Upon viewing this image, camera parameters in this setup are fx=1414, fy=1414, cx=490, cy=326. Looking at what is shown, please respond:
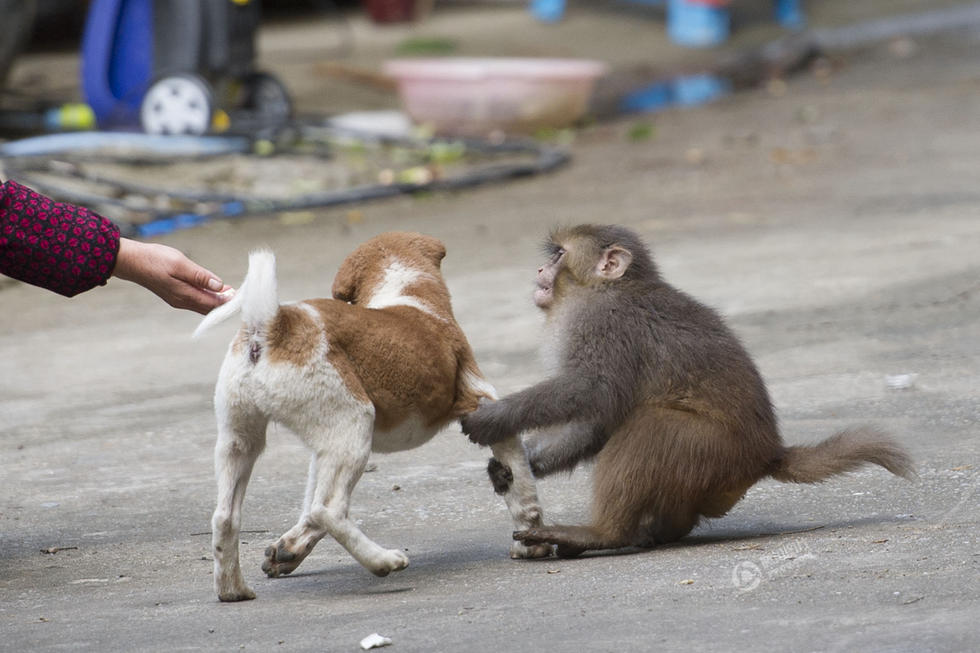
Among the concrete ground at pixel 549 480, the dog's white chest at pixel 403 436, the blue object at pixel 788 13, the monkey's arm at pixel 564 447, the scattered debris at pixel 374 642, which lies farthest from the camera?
the blue object at pixel 788 13

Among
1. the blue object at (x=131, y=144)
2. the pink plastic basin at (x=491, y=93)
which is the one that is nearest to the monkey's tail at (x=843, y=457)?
the blue object at (x=131, y=144)

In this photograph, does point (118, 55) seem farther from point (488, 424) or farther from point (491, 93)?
point (488, 424)

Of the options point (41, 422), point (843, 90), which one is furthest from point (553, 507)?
point (843, 90)

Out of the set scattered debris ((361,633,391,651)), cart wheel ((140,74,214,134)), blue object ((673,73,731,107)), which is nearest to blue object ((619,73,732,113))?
blue object ((673,73,731,107))

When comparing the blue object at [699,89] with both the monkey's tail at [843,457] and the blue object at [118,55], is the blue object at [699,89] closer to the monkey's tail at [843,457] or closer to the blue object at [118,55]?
the blue object at [118,55]

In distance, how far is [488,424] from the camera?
3.56 metres

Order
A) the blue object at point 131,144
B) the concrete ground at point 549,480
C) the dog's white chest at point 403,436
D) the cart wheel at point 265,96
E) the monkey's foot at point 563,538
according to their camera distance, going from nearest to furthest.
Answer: the concrete ground at point 549,480
the dog's white chest at point 403,436
the monkey's foot at point 563,538
the blue object at point 131,144
the cart wheel at point 265,96

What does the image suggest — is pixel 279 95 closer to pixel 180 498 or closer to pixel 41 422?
pixel 41 422

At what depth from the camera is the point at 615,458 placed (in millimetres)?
3652

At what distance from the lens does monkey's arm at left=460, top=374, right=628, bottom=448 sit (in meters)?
3.56

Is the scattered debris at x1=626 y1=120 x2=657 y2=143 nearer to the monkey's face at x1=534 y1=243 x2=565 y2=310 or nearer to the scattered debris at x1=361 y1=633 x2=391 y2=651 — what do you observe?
the monkey's face at x1=534 y1=243 x2=565 y2=310

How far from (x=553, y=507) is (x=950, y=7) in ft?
46.0

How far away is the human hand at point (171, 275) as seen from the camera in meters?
3.84

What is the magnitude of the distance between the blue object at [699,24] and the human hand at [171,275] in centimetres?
1210
